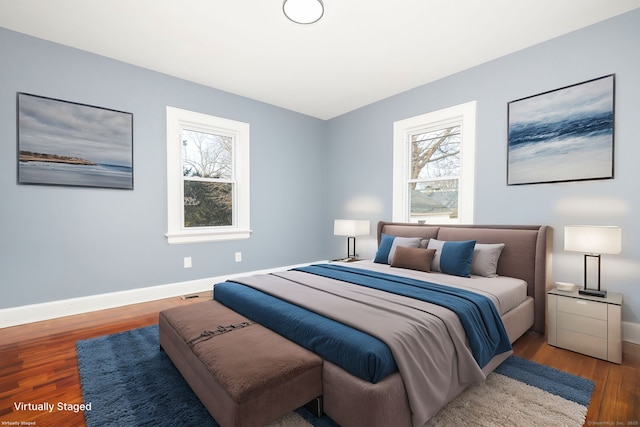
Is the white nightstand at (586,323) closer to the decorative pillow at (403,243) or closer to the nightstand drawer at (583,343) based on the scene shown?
the nightstand drawer at (583,343)

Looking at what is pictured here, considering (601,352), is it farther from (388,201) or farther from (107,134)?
(107,134)

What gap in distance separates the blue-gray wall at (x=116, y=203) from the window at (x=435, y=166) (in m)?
1.81

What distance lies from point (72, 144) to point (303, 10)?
268 cm

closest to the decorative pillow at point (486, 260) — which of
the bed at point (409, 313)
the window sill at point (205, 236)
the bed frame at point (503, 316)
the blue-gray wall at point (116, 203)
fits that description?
the bed at point (409, 313)

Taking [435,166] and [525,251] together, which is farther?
[435,166]

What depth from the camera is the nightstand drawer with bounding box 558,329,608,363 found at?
228cm

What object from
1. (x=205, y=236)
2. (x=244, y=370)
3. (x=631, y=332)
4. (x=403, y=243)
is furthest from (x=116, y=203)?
(x=631, y=332)

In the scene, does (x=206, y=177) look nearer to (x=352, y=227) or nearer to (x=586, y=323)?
(x=352, y=227)

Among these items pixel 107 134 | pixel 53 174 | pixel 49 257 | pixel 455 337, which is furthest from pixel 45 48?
pixel 455 337

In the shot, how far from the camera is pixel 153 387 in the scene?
1.88m

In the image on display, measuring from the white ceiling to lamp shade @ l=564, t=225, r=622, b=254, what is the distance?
72.2 inches

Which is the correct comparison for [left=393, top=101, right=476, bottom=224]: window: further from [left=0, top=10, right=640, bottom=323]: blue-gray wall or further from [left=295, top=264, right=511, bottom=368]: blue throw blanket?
[left=295, top=264, right=511, bottom=368]: blue throw blanket

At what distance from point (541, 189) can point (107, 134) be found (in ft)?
15.1

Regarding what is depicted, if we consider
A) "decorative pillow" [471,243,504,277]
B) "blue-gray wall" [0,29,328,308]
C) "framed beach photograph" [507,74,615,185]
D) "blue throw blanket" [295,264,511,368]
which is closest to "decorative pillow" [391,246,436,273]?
"decorative pillow" [471,243,504,277]
